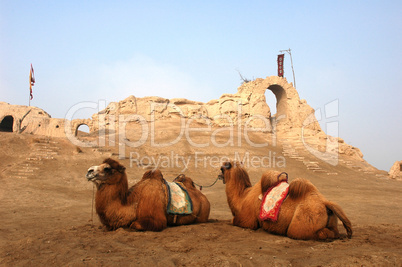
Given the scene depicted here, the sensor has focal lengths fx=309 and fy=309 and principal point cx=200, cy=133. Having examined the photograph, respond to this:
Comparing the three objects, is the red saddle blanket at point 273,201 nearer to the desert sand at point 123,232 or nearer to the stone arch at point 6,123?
the desert sand at point 123,232

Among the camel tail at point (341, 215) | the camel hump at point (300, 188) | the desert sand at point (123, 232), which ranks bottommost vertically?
the desert sand at point (123, 232)

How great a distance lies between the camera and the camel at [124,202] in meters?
5.51

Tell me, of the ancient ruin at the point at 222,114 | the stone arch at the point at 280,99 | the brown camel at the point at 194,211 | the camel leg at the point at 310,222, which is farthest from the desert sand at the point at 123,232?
the stone arch at the point at 280,99

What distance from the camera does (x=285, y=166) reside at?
21.6 meters

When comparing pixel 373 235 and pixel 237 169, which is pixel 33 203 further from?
pixel 373 235

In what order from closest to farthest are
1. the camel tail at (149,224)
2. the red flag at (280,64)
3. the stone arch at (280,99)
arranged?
the camel tail at (149,224), the stone arch at (280,99), the red flag at (280,64)

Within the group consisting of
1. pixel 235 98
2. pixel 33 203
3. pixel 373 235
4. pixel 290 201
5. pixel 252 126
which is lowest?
pixel 33 203

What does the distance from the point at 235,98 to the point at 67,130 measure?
1919 centimetres

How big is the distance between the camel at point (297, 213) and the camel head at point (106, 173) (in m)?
2.49

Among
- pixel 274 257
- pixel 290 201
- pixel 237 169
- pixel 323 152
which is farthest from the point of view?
pixel 323 152

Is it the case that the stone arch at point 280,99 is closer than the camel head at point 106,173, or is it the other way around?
the camel head at point 106,173

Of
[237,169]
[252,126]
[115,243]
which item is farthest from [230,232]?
[252,126]

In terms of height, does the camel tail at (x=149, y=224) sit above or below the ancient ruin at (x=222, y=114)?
below

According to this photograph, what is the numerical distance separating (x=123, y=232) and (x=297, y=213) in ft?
9.51
